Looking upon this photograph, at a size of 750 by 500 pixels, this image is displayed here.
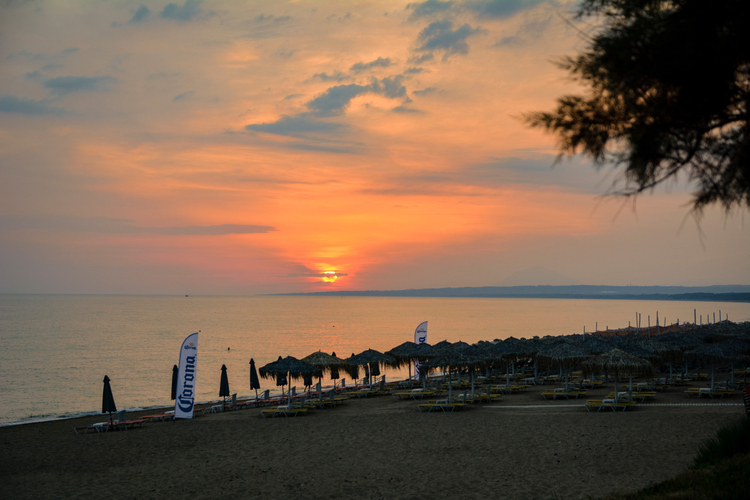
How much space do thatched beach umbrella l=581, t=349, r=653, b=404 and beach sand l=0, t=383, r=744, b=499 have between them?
117 centimetres

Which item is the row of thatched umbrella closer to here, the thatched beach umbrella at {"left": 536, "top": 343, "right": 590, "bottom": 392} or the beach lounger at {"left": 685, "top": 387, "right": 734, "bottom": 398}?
the thatched beach umbrella at {"left": 536, "top": 343, "right": 590, "bottom": 392}

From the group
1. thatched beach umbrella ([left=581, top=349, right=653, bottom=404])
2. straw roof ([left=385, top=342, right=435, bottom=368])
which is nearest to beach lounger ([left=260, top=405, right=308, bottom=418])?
straw roof ([left=385, top=342, right=435, bottom=368])

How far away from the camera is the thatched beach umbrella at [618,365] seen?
15.9 meters

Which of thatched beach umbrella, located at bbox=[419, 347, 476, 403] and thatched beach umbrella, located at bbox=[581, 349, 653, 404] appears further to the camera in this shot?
thatched beach umbrella, located at bbox=[419, 347, 476, 403]

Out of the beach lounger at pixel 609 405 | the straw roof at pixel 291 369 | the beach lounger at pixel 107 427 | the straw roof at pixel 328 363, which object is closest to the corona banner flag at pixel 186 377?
the beach lounger at pixel 107 427

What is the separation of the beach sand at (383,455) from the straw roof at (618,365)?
1.17 metres

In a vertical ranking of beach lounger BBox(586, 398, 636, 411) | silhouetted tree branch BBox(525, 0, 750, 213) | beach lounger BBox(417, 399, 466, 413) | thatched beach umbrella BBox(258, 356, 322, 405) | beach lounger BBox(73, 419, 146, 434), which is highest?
silhouetted tree branch BBox(525, 0, 750, 213)

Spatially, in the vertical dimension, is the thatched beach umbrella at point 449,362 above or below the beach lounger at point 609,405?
above

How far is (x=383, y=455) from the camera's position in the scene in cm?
1214

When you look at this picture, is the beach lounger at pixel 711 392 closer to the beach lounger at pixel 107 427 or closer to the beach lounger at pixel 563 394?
the beach lounger at pixel 563 394

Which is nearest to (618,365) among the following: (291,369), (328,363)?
(328,363)

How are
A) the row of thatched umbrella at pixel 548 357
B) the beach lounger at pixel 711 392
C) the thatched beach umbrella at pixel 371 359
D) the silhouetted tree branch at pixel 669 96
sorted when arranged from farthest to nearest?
the thatched beach umbrella at pixel 371 359, the beach lounger at pixel 711 392, the row of thatched umbrella at pixel 548 357, the silhouetted tree branch at pixel 669 96

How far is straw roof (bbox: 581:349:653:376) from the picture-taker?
1592cm

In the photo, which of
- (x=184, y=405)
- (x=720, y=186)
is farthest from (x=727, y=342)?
(x=184, y=405)
